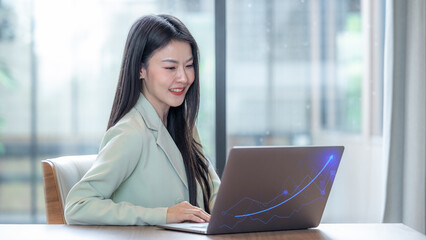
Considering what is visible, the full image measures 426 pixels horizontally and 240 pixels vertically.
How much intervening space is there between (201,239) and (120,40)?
91.2 inches

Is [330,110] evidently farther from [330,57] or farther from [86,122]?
[86,122]

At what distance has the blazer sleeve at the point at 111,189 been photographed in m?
1.32

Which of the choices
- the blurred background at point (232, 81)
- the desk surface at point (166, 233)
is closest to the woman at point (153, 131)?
the desk surface at point (166, 233)

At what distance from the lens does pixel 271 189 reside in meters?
1.16

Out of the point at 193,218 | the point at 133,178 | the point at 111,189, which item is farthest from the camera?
the point at 133,178

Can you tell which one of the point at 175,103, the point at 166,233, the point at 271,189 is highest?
the point at 175,103

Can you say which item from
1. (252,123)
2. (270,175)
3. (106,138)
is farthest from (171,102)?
(252,123)

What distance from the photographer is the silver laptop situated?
1.12 meters

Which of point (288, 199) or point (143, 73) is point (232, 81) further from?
point (288, 199)

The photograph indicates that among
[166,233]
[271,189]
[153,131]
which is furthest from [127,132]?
[271,189]

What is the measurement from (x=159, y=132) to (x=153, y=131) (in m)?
0.02

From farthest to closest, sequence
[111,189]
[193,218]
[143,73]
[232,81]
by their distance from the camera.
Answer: [232,81], [143,73], [111,189], [193,218]

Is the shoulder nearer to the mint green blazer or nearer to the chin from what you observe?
the mint green blazer

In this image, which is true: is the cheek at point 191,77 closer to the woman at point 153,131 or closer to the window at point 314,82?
the woman at point 153,131
